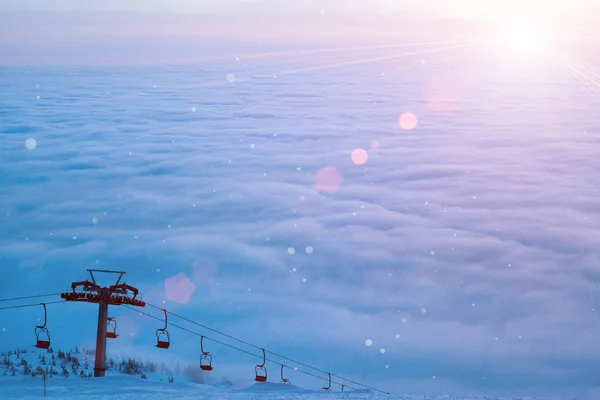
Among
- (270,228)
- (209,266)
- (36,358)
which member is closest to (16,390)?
(36,358)

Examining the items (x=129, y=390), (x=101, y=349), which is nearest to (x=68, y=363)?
(x=101, y=349)

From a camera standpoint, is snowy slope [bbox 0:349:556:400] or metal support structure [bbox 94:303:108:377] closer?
snowy slope [bbox 0:349:556:400]

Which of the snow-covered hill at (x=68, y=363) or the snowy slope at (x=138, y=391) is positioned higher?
the snow-covered hill at (x=68, y=363)

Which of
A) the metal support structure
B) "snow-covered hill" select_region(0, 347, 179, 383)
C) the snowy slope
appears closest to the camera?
the snowy slope

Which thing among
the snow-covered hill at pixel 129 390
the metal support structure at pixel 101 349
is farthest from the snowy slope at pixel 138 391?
the metal support structure at pixel 101 349

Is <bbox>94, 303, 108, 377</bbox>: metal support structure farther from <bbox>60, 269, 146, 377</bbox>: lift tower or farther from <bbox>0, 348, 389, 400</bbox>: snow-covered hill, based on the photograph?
<bbox>0, 348, 389, 400</bbox>: snow-covered hill

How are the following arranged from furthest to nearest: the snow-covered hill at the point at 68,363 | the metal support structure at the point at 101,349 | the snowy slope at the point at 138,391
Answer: the snow-covered hill at the point at 68,363
the metal support structure at the point at 101,349
the snowy slope at the point at 138,391

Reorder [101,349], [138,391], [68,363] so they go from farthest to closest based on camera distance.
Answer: [68,363]
[101,349]
[138,391]

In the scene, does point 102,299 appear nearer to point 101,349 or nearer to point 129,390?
point 101,349

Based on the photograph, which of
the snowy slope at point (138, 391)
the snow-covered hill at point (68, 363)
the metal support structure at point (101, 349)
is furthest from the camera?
the snow-covered hill at point (68, 363)

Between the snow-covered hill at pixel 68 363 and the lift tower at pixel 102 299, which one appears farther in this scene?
the snow-covered hill at pixel 68 363

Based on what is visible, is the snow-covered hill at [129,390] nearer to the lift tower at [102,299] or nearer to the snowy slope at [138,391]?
the snowy slope at [138,391]

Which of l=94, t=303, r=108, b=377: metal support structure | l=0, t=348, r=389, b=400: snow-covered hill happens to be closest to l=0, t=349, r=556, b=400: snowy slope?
l=0, t=348, r=389, b=400: snow-covered hill

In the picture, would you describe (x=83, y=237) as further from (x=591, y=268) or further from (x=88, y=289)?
(x=88, y=289)
